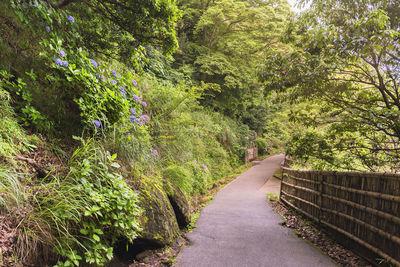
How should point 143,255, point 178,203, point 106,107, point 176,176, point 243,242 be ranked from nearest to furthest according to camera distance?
point 106,107 → point 143,255 → point 243,242 → point 178,203 → point 176,176

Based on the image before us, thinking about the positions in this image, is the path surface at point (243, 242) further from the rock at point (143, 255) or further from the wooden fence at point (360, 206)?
the wooden fence at point (360, 206)

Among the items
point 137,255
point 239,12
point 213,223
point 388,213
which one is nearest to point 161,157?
point 213,223

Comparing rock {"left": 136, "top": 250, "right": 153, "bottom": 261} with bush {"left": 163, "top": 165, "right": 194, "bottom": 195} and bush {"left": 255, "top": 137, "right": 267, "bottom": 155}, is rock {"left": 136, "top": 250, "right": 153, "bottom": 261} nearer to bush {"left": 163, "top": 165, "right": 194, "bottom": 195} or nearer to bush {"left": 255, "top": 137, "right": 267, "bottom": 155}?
bush {"left": 163, "top": 165, "right": 194, "bottom": 195}

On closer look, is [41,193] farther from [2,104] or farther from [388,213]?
[388,213]

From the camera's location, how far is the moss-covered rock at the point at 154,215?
12.7 feet

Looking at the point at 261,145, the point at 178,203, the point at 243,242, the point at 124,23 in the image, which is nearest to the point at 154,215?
the point at 178,203

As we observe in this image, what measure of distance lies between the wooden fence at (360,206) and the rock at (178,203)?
10.00 feet

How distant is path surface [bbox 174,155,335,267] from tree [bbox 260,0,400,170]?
2.23 metres

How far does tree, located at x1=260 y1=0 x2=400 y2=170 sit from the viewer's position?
423 centimetres

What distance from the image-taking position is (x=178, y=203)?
5344 millimetres

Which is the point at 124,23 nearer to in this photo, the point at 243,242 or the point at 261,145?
the point at 243,242

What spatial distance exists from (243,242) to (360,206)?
2.18 meters

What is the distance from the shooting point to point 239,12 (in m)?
13.7

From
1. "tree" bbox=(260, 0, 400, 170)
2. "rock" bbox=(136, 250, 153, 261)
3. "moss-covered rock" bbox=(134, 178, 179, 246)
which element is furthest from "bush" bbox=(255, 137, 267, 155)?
"rock" bbox=(136, 250, 153, 261)
